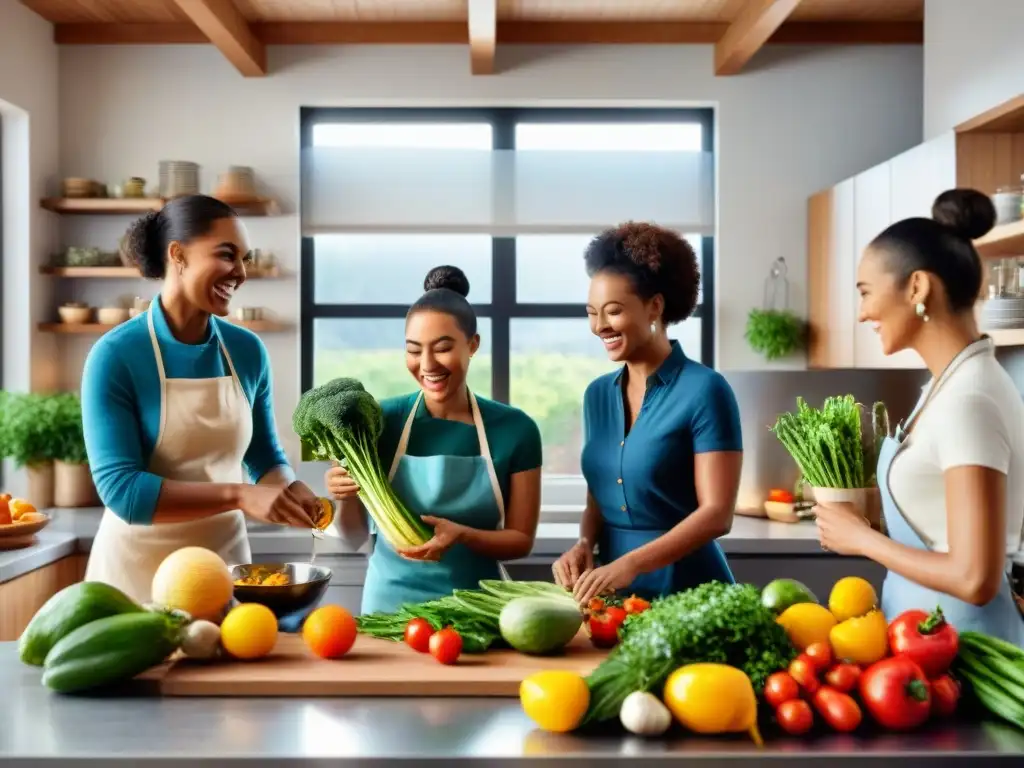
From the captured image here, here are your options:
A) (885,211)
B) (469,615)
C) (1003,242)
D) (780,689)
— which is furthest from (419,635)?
(885,211)

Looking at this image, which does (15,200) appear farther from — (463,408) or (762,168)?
(762,168)

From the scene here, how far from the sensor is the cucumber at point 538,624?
1.71m

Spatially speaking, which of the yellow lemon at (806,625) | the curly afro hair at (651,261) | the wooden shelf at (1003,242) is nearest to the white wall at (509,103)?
the wooden shelf at (1003,242)

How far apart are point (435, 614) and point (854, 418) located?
86cm

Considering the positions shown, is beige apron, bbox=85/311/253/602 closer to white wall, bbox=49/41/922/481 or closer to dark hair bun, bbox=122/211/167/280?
dark hair bun, bbox=122/211/167/280

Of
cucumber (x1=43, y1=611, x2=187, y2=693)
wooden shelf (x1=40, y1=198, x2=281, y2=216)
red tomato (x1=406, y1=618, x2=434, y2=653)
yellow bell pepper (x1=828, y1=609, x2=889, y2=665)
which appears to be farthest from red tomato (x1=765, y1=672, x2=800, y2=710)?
wooden shelf (x1=40, y1=198, x2=281, y2=216)

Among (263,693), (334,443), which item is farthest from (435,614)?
(334,443)

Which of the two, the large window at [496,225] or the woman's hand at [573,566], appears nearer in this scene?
the woman's hand at [573,566]

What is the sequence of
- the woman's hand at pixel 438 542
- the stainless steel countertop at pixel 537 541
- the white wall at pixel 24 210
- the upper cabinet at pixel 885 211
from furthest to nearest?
the white wall at pixel 24 210 → the stainless steel countertop at pixel 537 541 → the upper cabinet at pixel 885 211 → the woman's hand at pixel 438 542

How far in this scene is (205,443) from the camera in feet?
7.82

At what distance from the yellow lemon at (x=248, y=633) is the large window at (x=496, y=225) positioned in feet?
10.3

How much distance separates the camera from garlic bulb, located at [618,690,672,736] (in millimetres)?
1372

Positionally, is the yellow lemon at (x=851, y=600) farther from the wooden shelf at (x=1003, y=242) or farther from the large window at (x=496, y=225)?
the large window at (x=496, y=225)

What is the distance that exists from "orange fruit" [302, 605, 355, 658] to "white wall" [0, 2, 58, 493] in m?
3.19
